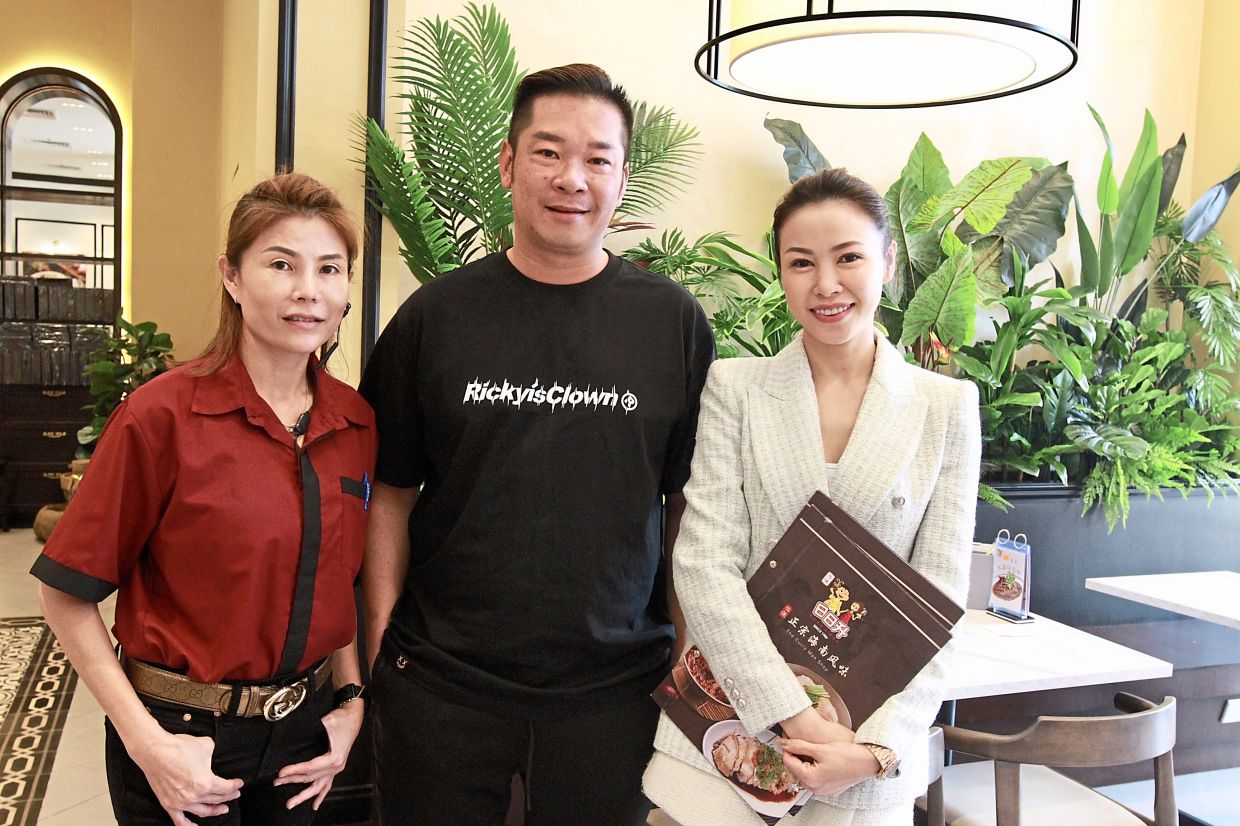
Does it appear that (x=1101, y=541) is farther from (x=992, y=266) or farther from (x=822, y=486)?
(x=822, y=486)

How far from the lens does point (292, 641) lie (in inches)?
57.4

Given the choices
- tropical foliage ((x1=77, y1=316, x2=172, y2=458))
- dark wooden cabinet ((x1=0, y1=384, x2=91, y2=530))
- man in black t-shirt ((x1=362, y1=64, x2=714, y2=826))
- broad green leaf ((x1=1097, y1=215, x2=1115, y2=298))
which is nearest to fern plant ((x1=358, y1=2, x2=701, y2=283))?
man in black t-shirt ((x1=362, y1=64, x2=714, y2=826))

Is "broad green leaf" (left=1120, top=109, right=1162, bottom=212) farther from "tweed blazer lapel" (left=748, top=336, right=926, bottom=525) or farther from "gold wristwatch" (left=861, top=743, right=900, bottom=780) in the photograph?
"gold wristwatch" (left=861, top=743, right=900, bottom=780)

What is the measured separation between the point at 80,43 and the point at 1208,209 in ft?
27.8

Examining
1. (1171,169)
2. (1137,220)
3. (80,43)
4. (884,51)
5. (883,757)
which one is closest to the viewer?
(883,757)

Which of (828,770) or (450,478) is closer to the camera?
(828,770)

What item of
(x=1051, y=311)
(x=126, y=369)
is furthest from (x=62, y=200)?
(x=1051, y=311)

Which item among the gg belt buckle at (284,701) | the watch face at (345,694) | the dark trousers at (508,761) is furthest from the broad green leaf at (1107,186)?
the gg belt buckle at (284,701)

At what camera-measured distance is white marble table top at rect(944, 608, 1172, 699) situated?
2.42 meters

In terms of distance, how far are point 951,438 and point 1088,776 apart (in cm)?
328

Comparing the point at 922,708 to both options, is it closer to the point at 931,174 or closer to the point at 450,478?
the point at 450,478

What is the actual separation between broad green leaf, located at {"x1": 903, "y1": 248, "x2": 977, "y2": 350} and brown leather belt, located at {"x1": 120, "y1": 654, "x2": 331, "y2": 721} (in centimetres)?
293

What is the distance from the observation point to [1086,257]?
14.6ft

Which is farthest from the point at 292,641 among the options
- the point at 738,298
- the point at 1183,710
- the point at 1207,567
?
the point at 1207,567
